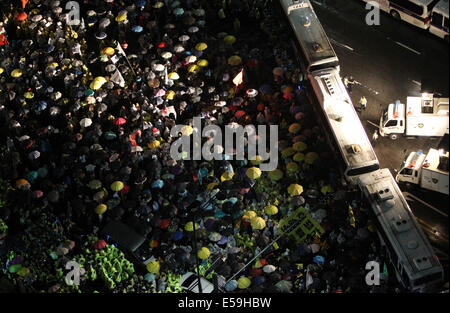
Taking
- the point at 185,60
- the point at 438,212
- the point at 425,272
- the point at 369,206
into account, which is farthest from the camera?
the point at 185,60

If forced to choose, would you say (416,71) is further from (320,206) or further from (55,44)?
(55,44)

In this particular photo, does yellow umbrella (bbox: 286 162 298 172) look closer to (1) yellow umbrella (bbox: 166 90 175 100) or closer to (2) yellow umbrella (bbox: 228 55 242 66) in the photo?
(1) yellow umbrella (bbox: 166 90 175 100)

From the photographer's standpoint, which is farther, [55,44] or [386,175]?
[55,44]

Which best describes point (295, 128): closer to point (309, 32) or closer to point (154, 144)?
point (309, 32)

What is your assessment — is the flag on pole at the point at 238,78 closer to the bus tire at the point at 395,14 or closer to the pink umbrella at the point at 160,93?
the pink umbrella at the point at 160,93

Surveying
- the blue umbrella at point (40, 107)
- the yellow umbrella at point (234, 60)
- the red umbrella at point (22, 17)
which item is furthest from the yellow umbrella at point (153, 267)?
the red umbrella at point (22, 17)

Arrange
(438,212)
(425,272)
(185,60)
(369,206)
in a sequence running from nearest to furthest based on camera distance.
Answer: (425,272) → (369,206) → (438,212) → (185,60)

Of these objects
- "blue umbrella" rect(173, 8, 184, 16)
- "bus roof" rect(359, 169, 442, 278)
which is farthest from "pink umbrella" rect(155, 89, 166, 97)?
"bus roof" rect(359, 169, 442, 278)

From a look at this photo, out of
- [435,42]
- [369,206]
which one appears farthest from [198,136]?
[435,42]
